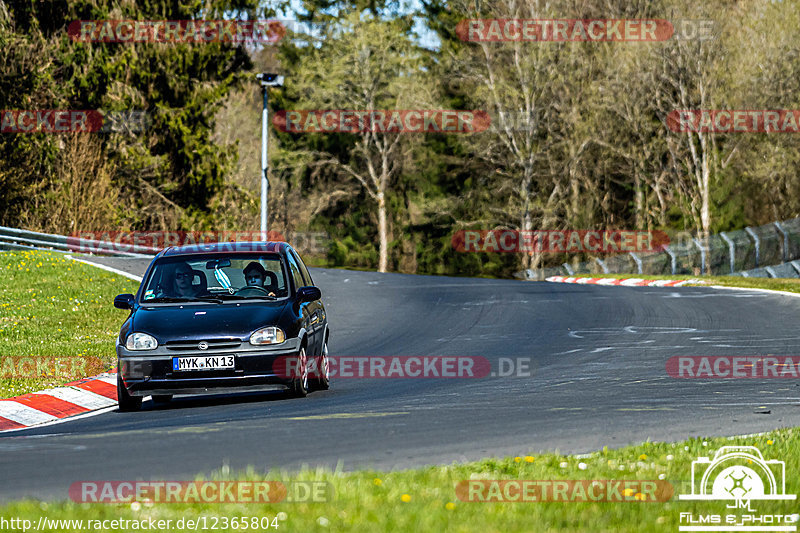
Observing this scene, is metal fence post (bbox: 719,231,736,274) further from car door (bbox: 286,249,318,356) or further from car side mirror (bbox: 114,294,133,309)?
car side mirror (bbox: 114,294,133,309)

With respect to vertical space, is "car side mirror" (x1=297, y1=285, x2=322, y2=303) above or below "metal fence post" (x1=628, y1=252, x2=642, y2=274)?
above

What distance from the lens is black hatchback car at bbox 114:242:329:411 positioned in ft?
38.1

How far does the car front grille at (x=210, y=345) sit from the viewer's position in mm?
11633

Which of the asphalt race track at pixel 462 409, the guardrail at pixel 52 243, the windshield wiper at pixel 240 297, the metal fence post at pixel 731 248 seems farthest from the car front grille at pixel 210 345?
the metal fence post at pixel 731 248

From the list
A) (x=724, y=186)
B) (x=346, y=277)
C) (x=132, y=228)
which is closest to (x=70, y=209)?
(x=132, y=228)

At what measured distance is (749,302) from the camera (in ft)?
80.3

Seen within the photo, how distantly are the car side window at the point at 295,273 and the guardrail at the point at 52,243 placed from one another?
892 inches

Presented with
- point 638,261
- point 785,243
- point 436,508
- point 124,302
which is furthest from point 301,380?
point 638,261

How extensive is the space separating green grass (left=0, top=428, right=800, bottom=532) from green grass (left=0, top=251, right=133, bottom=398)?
724cm

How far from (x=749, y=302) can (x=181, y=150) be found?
28.1 meters

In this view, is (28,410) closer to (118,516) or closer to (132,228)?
(118,516)

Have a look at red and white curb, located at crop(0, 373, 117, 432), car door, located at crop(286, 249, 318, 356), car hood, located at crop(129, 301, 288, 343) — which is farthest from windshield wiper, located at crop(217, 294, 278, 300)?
red and white curb, located at crop(0, 373, 117, 432)

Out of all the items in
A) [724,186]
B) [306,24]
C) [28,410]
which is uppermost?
[306,24]

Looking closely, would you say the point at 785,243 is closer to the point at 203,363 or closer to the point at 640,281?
the point at 640,281
